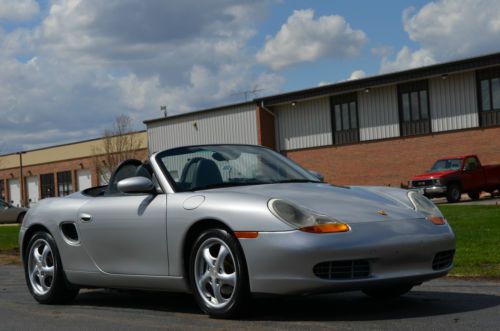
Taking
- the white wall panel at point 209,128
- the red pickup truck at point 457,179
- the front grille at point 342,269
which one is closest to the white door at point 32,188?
the white wall panel at point 209,128

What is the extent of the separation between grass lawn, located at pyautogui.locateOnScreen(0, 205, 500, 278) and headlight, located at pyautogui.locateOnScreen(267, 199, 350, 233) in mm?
3531

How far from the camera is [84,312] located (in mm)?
7074

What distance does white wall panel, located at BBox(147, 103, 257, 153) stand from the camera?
1909 inches

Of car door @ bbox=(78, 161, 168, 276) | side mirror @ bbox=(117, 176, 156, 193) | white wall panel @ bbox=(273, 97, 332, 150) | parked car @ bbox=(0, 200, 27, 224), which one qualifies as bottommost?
parked car @ bbox=(0, 200, 27, 224)

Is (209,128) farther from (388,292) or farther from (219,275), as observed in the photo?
(219,275)

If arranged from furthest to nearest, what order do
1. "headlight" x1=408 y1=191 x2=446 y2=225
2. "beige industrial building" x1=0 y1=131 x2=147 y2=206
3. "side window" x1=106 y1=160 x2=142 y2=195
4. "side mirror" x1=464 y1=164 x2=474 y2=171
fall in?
"beige industrial building" x1=0 y1=131 x2=147 y2=206
"side mirror" x1=464 y1=164 x2=474 y2=171
"side window" x1=106 y1=160 x2=142 y2=195
"headlight" x1=408 y1=191 x2=446 y2=225

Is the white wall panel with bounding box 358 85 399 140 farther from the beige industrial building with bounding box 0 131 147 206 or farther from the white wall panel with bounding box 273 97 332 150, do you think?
the beige industrial building with bounding box 0 131 147 206

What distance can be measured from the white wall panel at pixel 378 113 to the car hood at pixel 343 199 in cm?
3580

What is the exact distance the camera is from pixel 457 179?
29.8 metres

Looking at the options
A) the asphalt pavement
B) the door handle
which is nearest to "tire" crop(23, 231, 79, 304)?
the asphalt pavement

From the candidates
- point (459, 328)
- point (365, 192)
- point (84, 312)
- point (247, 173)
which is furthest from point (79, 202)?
point (459, 328)

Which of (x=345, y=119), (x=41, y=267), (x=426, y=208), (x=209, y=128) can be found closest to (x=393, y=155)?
(x=345, y=119)

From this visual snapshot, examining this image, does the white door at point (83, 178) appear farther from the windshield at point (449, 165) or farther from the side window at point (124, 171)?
the side window at point (124, 171)

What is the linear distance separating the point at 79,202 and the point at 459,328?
386cm
